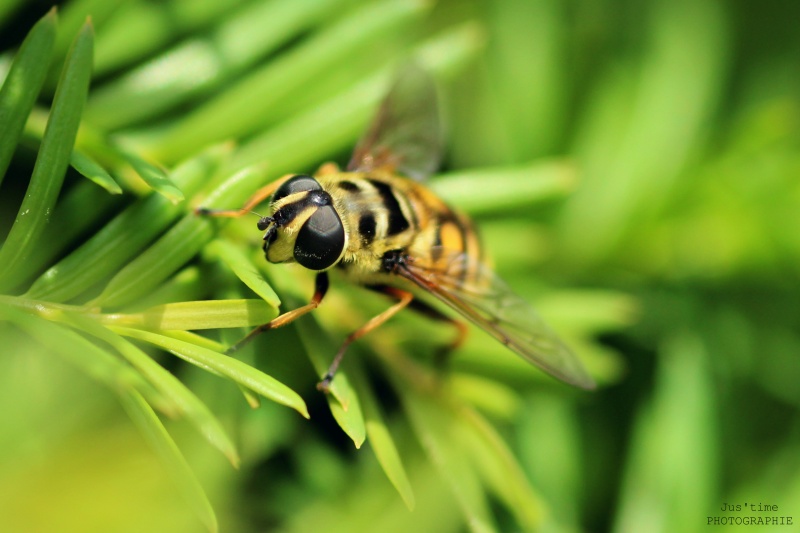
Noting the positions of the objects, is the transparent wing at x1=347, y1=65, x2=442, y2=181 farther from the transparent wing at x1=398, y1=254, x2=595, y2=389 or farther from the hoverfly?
the transparent wing at x1=398, y1=254, x2=595, y2=389

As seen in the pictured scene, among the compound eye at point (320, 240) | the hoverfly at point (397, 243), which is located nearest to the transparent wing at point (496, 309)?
the hoverfly at point (397, 243)

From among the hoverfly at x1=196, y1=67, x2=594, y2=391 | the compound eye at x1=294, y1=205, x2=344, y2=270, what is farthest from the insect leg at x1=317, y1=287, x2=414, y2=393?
the compound eye at x1=294, y1=205, x2=344, y2=270

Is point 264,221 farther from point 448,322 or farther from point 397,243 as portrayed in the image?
point 448,322

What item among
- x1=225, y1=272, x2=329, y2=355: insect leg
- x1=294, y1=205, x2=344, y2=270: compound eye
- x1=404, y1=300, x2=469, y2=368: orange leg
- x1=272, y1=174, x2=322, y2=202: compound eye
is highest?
x1=272, y1=174, x2=322, y2=202: compound eye

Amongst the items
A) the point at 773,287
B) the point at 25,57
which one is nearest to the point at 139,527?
the point at 25,57

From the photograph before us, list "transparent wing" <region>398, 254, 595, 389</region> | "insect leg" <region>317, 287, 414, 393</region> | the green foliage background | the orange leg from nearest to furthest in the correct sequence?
1. the green foliage background
2. "insect leg" <region>317, 287, 414, 393</region>
3. "transparent wing" <region>398, 254, 595, 389</region>
4. the orange leg

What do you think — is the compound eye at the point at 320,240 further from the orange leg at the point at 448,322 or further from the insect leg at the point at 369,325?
the orange leg at the point at 448,322

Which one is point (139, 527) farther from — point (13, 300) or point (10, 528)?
point (13, 300)
